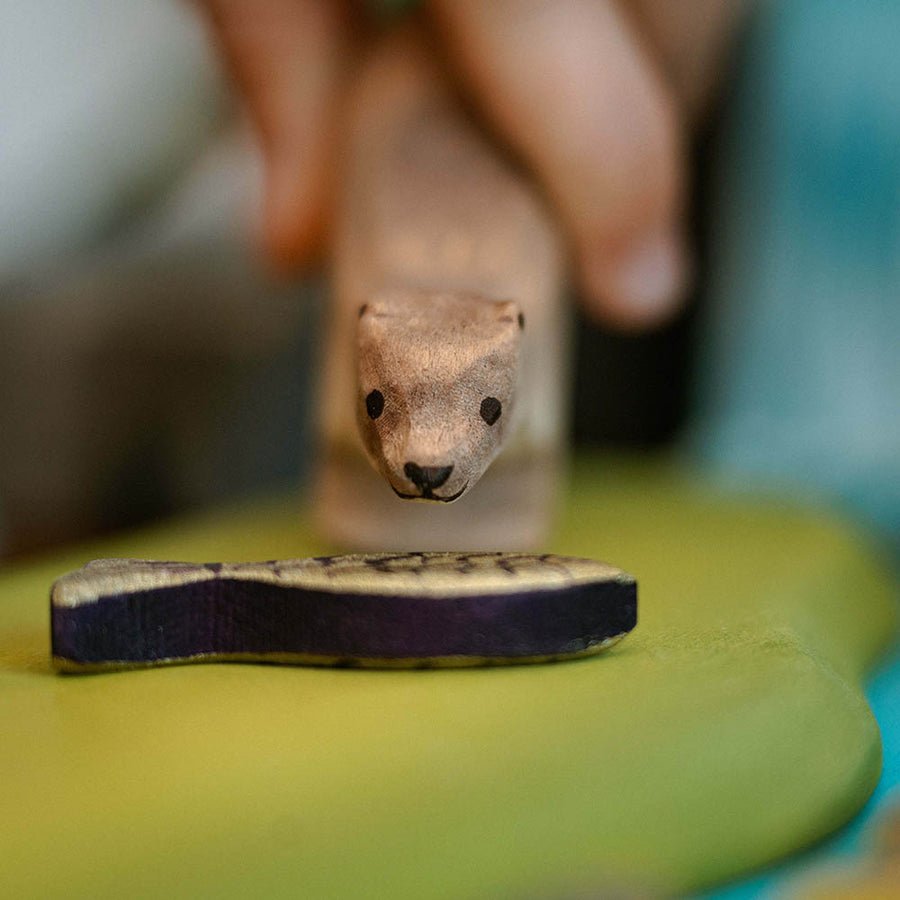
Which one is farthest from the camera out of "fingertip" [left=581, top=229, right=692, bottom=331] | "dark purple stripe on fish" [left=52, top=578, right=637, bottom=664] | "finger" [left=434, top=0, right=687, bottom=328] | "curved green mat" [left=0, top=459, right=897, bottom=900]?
"fingertip" [left=581, top=229, right=692, bottom=331]

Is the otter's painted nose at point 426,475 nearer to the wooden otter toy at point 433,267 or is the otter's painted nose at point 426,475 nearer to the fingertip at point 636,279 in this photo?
the wooden otter toy at point 433,267

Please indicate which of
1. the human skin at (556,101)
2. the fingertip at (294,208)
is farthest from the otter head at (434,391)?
the fingertip at (294,208)

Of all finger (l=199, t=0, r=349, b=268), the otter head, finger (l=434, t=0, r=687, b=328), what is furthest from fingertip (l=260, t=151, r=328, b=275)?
the otter head

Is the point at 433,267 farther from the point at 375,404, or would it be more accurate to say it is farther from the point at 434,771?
the point at 434,771

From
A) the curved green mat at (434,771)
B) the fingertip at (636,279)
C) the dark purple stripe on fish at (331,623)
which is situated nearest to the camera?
the curved green mat at (434,771)

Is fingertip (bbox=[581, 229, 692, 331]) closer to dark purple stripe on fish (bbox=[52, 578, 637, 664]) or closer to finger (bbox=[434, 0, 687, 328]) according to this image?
finger (bbox=[434, 0, 687, 328])

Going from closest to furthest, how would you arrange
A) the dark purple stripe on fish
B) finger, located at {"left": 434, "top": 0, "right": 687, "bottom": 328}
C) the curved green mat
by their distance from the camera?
the curved green mat, the dark purple stripe on fish, finger, located at {"left": 434, "top": 0, "right": 687, "bottom": 328}

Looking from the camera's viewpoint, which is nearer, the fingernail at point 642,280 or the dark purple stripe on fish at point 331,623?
the dark purple stripe on fish at point 331,623
